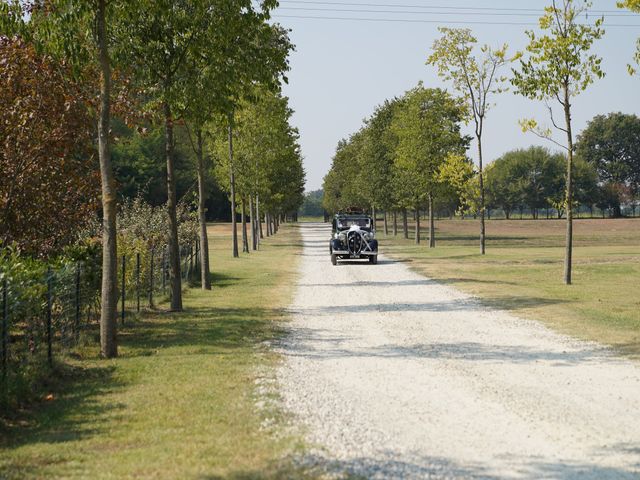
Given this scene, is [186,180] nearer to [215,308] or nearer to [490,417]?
[215,308]

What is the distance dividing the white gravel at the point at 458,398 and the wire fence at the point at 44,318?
3.29 m

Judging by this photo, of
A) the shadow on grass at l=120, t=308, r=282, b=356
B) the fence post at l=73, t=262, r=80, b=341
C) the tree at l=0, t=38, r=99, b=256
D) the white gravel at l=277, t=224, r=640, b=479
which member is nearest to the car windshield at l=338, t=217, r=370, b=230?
the shadow on grass at l=120, t=308, r=282, b=356

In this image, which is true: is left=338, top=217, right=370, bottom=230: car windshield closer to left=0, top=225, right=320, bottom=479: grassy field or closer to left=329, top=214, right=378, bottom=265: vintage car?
left=329, top=214, right=378, bottom=265: vintage car

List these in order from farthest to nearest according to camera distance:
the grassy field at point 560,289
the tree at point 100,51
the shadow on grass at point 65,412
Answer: the grassy field at point 560,289
the tree at point 100,51
the shadow on grass at point 65,412

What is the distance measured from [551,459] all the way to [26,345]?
7.60m

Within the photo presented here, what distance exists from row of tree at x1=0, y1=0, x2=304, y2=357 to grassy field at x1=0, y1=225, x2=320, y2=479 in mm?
1564

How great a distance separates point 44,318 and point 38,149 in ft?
14.4

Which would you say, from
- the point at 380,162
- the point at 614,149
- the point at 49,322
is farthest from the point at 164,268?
the point at 614,149

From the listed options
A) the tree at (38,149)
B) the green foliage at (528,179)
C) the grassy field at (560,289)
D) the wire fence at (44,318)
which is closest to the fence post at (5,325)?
the wire fence at (44,318)

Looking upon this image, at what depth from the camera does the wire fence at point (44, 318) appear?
31.3ft

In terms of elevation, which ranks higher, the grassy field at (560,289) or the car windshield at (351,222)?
the car windshield at (351,222)

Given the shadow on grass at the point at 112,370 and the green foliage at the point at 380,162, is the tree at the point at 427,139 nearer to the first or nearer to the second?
the green foliage at the point at 380,162

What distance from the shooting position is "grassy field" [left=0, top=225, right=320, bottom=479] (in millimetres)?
6422

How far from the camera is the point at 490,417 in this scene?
7.92 metres
